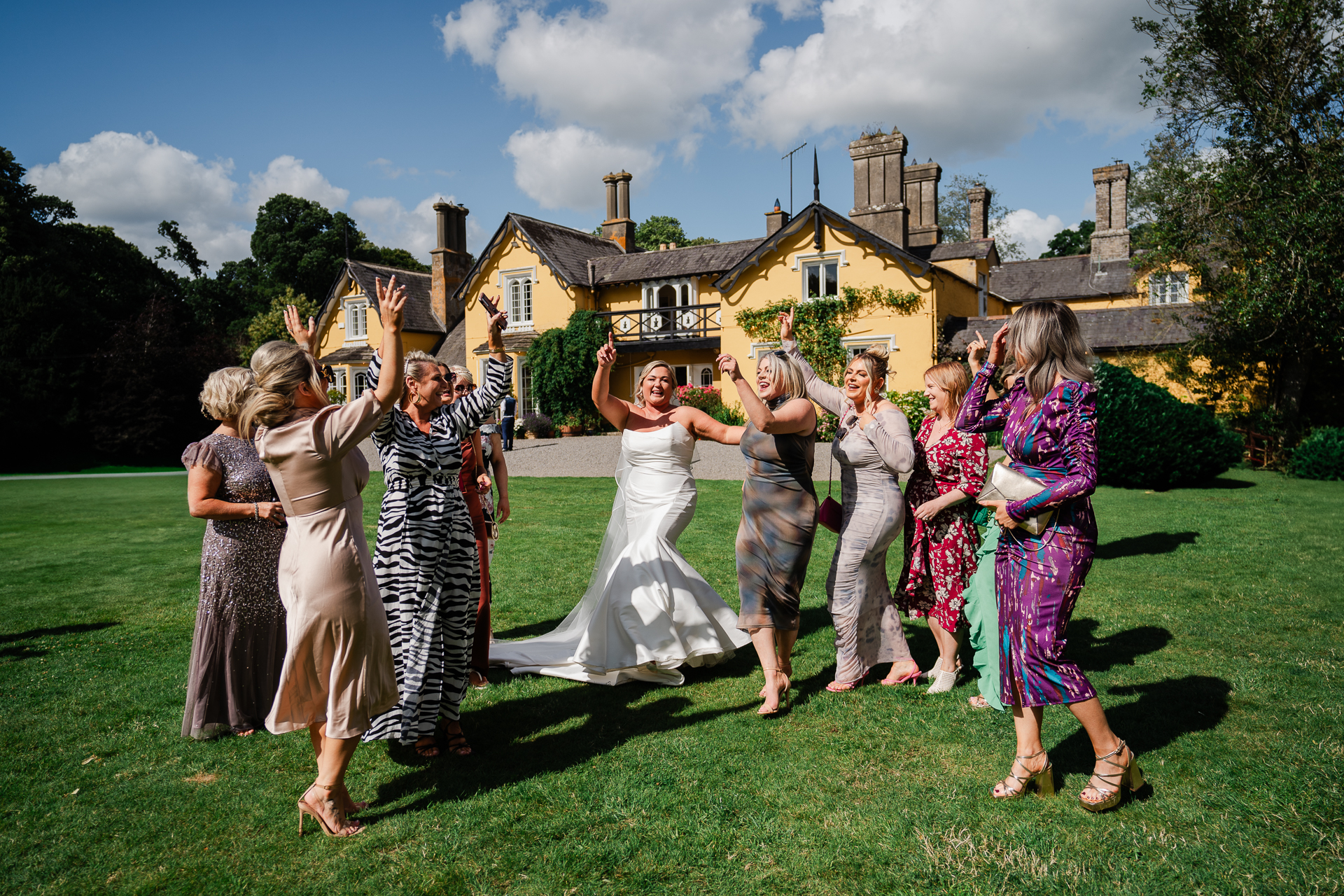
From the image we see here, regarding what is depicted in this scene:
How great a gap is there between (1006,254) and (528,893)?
58544mm

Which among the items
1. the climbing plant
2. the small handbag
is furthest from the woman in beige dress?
the climbing plant

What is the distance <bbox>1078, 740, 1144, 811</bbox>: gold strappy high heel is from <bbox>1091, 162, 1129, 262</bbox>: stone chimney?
1347 inches

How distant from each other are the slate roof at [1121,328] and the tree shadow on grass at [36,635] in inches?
813

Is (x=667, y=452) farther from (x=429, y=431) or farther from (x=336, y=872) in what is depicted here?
(x=336, y=872)

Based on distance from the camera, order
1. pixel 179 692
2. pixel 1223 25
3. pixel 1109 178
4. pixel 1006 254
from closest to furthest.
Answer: pixel 179 692
pixel 1223 25
pixel 1109 178
pixel 1006 254

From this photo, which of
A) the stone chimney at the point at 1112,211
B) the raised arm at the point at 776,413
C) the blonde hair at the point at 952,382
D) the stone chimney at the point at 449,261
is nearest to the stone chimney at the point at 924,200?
the stone chimney at the point at 1112,211

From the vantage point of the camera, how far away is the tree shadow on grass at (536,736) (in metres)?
3.88

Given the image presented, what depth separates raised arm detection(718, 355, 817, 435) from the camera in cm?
446

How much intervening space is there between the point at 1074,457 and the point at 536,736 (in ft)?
10.4

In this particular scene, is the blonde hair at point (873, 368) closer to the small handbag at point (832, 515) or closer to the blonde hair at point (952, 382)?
the blonde hair at point (952, 382)

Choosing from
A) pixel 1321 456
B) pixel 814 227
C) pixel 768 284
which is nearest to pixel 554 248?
pixel 768 284

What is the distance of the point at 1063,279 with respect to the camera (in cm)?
3331

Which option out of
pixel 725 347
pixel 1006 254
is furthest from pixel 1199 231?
pixel 1006 254

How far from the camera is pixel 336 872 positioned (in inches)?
124
